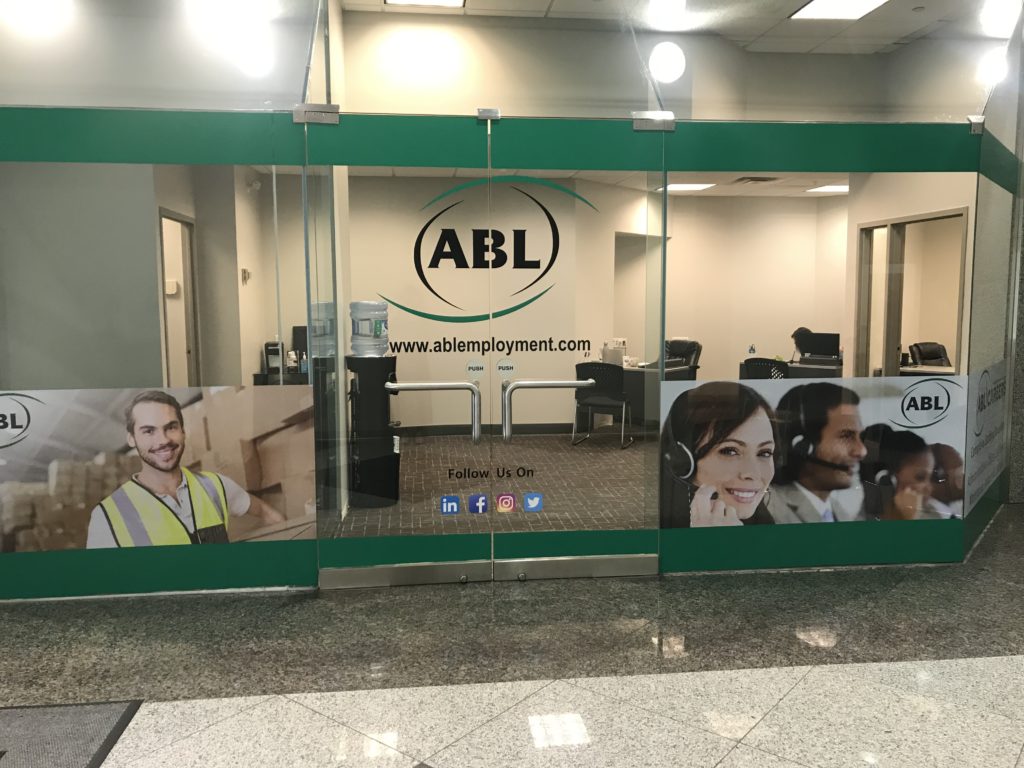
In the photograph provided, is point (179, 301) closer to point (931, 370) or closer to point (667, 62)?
point (667, 62)

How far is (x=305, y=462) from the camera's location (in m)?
4.29

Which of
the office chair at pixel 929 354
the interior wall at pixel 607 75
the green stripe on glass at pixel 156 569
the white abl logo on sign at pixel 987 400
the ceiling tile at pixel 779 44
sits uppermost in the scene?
the ceiling tile at pixel 779 44

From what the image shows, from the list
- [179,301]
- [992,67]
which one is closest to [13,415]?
[179,301]

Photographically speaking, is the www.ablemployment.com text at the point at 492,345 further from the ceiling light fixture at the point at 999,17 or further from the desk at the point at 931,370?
the ceiling light fixture at the point at 999,17

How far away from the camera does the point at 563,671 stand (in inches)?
133

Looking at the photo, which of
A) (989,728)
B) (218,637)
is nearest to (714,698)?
(989,728)

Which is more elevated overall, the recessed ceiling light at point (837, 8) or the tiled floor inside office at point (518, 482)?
the recessed ceiling light at point (837, 8)

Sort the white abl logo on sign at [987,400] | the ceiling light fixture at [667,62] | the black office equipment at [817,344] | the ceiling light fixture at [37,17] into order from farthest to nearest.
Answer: the white abl logo on sign at [987,400] < the black office equipment at [817,344] < the ceiling light fixture at [667,62] < the ceiling light fixture at [37,17]

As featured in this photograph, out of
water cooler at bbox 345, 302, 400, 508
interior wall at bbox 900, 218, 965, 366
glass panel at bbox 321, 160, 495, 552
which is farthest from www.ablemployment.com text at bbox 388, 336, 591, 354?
interior wall at bbox 900, 218, 965, 366

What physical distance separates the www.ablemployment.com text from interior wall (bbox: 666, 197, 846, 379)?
21.3 inches

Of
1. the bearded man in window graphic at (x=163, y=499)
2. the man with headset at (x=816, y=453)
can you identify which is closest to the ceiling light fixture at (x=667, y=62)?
the man with headset at (x=816, y=453)

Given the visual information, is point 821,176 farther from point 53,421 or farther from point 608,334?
point 53,421

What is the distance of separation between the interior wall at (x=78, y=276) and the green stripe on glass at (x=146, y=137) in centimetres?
7

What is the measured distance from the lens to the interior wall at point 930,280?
434 centimetres
